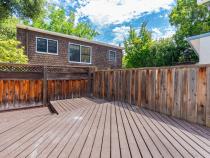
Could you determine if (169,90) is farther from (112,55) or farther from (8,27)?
(112,55)

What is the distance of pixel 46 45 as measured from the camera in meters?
12.2

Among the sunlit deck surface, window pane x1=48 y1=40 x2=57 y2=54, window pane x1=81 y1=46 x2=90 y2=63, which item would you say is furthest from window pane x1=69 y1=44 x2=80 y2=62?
the sunlit deck surface

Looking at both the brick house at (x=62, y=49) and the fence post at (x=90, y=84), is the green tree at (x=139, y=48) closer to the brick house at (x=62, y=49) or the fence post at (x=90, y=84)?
the brick house at (x=62, y=49)

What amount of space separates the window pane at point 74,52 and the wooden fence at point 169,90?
699 cm

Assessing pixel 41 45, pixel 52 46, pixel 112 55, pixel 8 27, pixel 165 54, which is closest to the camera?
pixel 8 27

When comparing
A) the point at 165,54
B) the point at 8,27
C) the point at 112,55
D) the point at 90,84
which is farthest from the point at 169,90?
the point at 112,55

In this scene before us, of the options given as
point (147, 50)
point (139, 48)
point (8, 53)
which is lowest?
point (8, 53)

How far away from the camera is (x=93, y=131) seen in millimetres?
3619

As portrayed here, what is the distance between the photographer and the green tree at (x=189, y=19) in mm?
19641

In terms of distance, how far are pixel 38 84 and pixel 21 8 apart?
469 centimetres

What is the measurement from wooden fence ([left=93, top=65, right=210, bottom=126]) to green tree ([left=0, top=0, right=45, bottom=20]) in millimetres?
5230

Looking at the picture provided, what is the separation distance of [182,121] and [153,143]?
1.68m

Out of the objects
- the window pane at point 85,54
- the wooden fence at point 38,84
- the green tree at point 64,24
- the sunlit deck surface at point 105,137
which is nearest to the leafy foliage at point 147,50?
the window pane at point 85,54

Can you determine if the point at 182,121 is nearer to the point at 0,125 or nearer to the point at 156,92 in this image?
the point at 156,92
